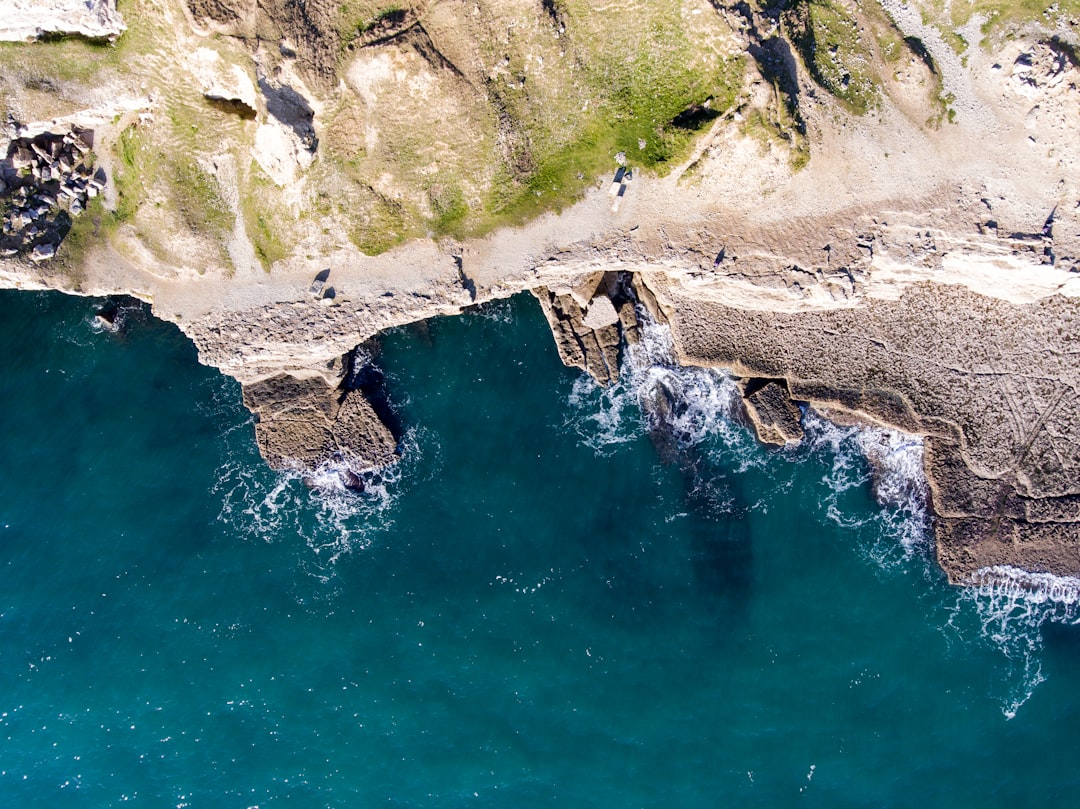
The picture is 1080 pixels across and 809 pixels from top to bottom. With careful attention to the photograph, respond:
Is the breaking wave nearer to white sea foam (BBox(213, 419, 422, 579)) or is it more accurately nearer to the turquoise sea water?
white sea foam (BBox(213, 419, 422, 579))

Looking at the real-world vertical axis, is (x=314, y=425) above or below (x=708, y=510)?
above

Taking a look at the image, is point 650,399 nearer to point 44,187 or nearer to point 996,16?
point 996,16

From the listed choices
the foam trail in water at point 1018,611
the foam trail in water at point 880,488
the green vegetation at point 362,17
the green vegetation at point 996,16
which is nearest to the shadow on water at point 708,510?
the foam trail in water at point 880,488

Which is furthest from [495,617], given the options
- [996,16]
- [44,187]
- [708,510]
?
[996,16]

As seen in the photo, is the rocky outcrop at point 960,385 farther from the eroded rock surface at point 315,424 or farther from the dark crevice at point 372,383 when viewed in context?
the eroded rock surface at point 315,424

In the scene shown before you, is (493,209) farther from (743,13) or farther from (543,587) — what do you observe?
(543,587)
